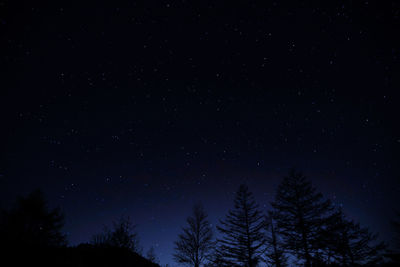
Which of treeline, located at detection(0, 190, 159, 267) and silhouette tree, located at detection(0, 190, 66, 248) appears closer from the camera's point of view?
treeline, located at detection(0, 190, 159, 267)

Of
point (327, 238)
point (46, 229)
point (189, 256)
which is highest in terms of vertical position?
point (46, 229)

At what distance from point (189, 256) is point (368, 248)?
15.4m

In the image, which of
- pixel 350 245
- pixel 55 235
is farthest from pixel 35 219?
pixel 350 245

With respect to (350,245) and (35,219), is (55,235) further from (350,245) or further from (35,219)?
(350,245)

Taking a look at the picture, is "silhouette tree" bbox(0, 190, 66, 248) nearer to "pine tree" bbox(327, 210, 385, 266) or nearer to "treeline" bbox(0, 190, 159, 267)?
"treeline" bbox(0, 190, 159, 267)

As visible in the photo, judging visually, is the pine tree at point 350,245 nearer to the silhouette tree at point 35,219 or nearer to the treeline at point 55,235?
the treeline at point 55,235

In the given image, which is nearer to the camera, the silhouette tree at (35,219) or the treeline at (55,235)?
the treeline at (55,235)

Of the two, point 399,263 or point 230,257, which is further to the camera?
point 230,257

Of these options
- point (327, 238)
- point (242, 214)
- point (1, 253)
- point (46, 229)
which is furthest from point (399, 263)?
point (46, 229)

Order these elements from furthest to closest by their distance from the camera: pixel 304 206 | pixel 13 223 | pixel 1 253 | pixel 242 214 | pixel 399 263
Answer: pixel 13 223
pixel 242 214
pixel 304 206
pixel 1 253
pixel 399 263

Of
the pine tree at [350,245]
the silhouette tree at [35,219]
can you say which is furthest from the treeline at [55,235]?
the pine tree at [350,245]

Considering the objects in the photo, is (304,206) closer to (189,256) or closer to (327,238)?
(327,238)

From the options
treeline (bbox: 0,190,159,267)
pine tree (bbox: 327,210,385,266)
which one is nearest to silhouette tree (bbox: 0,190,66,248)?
treeline (bbox: 0,190,159,267)

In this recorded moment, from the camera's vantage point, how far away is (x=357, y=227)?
17.8m
